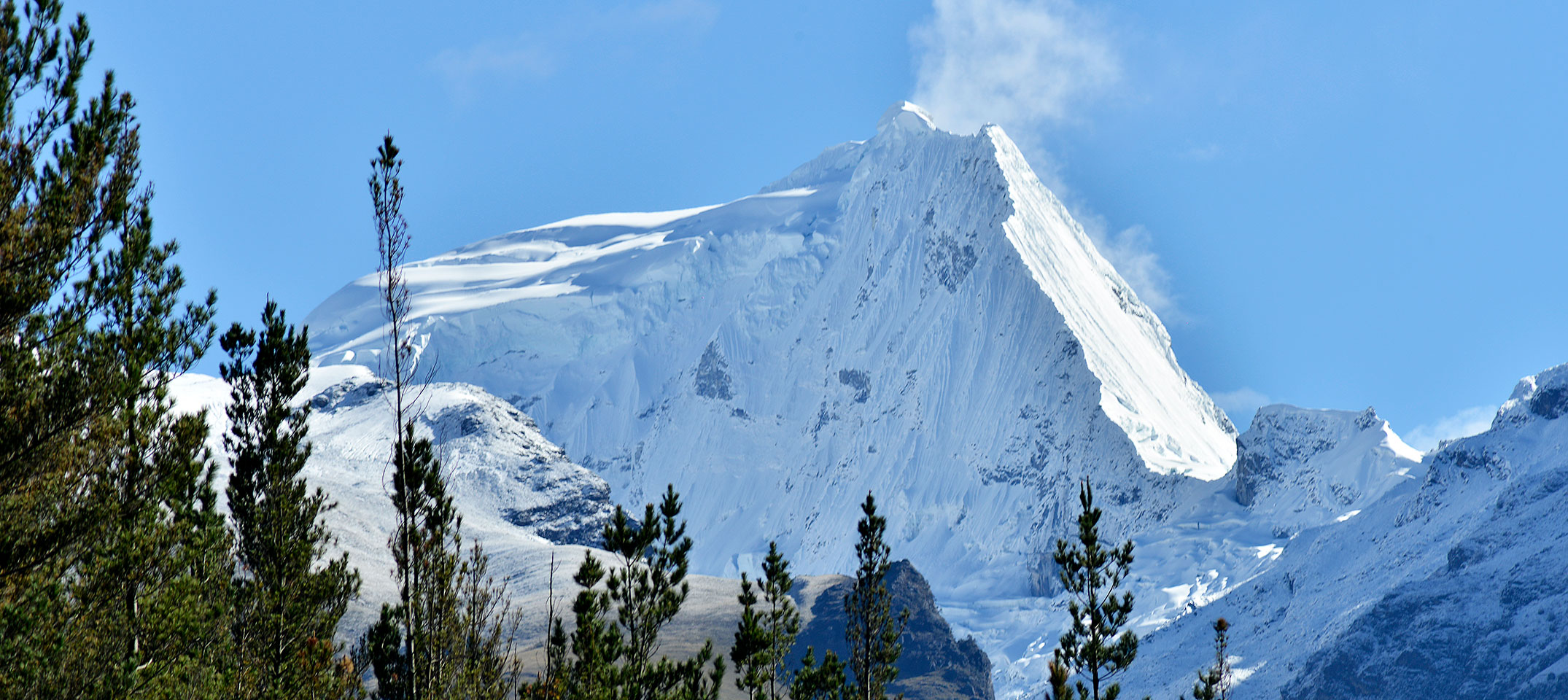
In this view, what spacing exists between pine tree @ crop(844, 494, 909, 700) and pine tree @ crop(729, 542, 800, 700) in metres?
1.92

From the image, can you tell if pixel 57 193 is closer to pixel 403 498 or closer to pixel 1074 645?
pixel 403 498

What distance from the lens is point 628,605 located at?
94.4 feet

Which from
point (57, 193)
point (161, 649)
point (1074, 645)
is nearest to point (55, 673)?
point (161, 649)

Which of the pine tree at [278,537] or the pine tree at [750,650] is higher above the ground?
the pine tree at [278,537]

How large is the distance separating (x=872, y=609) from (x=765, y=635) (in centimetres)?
316

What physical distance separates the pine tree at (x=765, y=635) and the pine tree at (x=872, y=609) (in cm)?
192

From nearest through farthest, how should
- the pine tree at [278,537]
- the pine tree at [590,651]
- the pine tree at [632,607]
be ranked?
the pine tree at [278,537] < the pine tree at [590,651] < the pine tree at [632,607]

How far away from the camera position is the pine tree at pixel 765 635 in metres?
31.9

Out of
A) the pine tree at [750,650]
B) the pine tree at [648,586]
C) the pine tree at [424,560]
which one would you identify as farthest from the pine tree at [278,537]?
the pine tree at [750,650]

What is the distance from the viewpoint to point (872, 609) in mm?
33344

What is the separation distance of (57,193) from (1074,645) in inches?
905

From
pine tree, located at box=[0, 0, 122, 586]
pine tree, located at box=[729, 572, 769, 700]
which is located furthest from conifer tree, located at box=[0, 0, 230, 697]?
pine tree, located at box=[729, 572, 769, 700]

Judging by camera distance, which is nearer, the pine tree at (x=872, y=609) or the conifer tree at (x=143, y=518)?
the conifer tree at (x=143, y=518)

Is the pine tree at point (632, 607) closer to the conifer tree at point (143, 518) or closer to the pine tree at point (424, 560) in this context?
the pine tree at point (424, 560)
